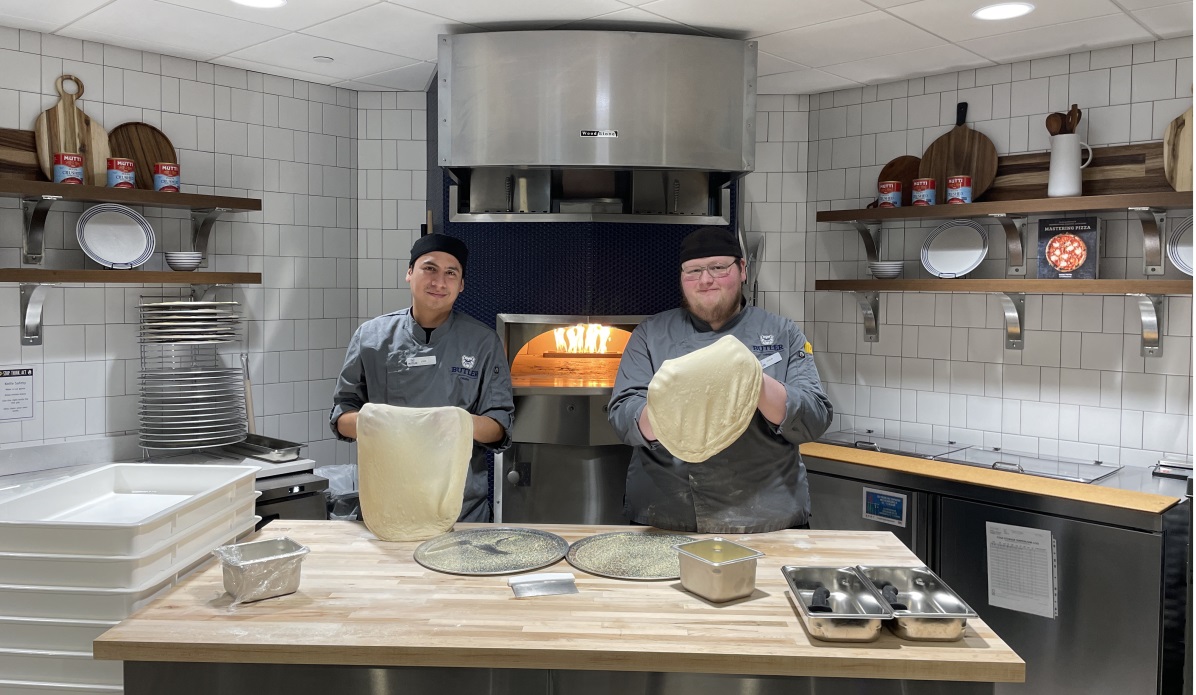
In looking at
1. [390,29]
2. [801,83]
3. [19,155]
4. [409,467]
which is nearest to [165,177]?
[19,155]

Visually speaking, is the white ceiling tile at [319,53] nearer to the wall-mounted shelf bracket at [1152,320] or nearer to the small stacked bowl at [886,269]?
the small stacked bowl at [886,269]

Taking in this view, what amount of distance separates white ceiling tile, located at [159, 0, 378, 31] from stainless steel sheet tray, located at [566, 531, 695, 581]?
6.22 ft

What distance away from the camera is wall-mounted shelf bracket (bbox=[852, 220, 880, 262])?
3760 millimetres

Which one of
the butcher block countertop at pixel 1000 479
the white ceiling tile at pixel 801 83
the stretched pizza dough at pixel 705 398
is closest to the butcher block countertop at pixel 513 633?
the stretched pizza dough at pixel 705 398

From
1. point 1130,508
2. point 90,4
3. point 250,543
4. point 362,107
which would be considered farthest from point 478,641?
point 362,107

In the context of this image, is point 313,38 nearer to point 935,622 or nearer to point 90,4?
point 90,4

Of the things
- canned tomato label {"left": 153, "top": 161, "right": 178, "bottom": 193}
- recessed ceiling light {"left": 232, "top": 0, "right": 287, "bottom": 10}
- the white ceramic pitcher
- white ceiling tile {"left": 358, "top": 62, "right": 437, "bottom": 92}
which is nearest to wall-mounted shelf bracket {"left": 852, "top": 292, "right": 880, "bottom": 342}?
the white ceramic pitcher

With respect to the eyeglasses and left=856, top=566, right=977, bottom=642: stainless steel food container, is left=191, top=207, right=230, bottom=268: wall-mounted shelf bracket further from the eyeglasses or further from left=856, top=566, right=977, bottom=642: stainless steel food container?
left=856, top=566, right=977, bottom=642: stainless steel food container

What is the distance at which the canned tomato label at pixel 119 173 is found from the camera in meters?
3.06

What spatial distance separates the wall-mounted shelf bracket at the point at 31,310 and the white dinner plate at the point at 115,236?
208mm

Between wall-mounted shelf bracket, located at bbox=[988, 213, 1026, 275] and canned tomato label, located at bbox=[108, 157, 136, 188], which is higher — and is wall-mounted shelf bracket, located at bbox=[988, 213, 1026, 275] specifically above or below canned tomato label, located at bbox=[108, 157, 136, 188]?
below

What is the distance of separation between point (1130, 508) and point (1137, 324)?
82 centimetres

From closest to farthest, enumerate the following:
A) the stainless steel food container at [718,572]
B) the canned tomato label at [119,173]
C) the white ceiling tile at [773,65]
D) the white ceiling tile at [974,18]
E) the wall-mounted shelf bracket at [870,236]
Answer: the stainless steel food container at [718,572] < the white ceiling tile at [974,18] < the canned tomato label at [119,173] < the white ceiling tile at [773,65] < the wall-mounted shelf bracket at [870,236]

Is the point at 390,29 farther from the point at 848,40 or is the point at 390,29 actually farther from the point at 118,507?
the point at 118,507
